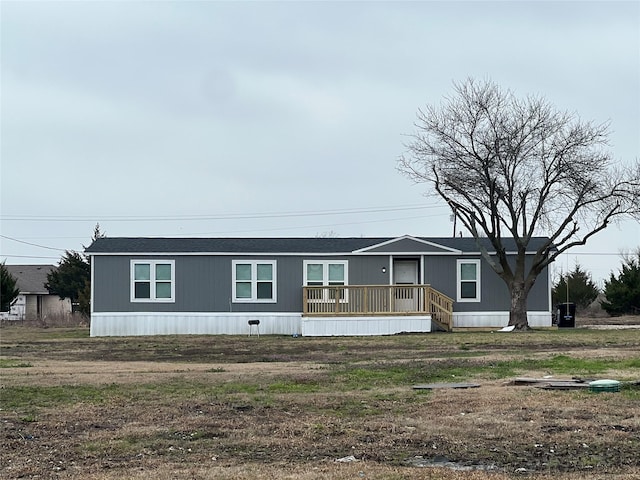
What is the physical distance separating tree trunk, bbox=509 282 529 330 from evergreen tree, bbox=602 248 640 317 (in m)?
13.5

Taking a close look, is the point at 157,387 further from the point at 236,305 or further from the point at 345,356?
the point at 236,305

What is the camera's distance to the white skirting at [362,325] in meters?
30.0

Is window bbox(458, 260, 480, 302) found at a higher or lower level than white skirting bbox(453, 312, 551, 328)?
higher

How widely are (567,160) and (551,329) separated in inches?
217

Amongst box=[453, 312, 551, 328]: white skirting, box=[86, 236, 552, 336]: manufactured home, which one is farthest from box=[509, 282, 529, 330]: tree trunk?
box=[86, 236, 552, 336]: manufactured home

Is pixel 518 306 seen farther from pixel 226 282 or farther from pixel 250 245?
pixel 226 282

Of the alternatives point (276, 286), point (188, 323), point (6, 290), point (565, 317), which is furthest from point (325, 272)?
point (6, 290)

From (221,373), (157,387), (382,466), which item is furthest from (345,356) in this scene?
(382,466)

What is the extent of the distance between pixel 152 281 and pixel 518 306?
1183 cm

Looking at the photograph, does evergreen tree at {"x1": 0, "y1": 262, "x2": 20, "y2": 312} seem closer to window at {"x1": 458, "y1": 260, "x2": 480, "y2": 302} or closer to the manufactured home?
the manufactured home

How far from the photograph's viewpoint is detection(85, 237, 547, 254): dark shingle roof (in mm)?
31359

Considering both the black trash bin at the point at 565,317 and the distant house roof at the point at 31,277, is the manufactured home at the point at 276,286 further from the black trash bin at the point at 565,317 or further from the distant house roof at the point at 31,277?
the distant house roof at the point at 31,277

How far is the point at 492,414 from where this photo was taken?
9797mm

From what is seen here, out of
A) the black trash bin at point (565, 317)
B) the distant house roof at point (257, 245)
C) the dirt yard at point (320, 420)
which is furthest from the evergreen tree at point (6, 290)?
the dirt yard at point (320, 420)
